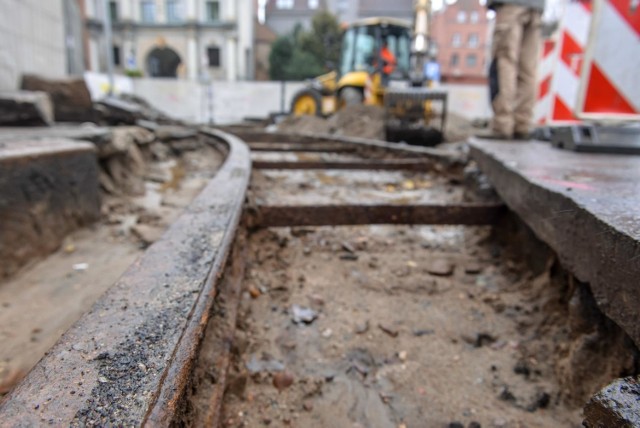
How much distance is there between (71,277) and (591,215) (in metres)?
2.19

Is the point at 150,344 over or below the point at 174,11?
below

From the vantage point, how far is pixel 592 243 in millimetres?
1150

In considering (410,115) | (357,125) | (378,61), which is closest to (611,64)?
(410,115)

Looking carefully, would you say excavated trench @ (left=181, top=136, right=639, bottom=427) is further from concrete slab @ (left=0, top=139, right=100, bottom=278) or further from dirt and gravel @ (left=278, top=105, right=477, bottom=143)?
dirt and gravel @ (left=278, top=105, right=477, bottom=143)

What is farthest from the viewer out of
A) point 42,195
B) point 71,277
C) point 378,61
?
point 378,61

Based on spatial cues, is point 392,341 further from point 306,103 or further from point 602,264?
point 306,103

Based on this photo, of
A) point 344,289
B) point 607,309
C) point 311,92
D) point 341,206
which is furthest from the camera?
point 311,92

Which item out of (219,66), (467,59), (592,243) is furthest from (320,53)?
(592,243)

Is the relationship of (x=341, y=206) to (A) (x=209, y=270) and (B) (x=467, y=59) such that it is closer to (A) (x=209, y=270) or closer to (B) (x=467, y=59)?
(A) (x=209, y=270)

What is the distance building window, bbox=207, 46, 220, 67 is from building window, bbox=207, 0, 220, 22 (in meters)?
2.44

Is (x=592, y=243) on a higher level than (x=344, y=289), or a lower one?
higher

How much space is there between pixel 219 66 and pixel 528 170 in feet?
134

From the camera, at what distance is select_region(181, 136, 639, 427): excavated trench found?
1148 millimetres

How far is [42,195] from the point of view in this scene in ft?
7.68
